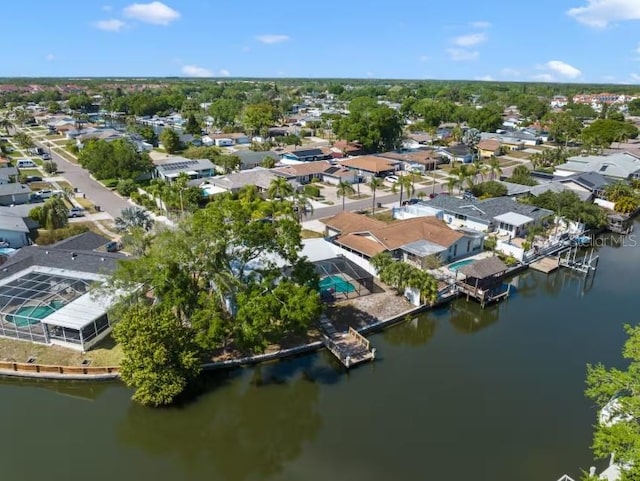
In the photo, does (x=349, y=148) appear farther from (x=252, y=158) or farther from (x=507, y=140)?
(x=507, y=140)

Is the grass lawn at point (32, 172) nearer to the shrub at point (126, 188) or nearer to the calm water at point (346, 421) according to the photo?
the shrub at point (126, 188)

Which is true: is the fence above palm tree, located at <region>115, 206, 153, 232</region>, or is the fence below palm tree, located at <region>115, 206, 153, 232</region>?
below

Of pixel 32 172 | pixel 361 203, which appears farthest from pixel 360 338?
pixel 32 172

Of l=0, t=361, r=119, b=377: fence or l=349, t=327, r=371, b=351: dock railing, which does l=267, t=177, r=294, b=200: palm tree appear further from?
l=0, t=361, r=119, b=377: fence

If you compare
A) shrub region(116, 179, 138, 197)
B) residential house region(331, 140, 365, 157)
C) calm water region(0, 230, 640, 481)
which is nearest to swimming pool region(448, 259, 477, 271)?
calm water region(0, 230, 640, 481)

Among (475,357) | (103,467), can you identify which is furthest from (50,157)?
(475,357)

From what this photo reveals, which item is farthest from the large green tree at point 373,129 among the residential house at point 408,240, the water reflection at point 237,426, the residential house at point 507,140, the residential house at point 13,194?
the water reflection at point 237,426
